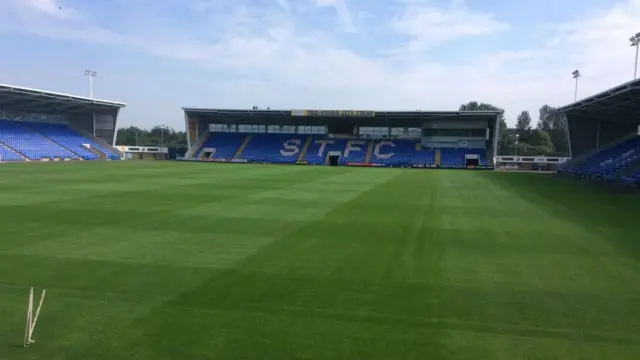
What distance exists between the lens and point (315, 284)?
7.35 metres

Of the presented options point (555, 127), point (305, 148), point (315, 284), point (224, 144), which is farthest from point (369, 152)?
point (555, 127)

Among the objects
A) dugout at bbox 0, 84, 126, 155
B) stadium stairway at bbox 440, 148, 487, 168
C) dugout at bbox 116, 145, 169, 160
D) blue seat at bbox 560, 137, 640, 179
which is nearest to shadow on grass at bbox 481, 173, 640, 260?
blue seat at bbox 560, 137, 640, 179

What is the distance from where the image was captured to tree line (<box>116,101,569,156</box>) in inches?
3645

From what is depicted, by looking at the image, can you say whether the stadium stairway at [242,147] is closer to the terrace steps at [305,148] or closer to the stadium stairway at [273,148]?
the stadium stairway at [273,148]

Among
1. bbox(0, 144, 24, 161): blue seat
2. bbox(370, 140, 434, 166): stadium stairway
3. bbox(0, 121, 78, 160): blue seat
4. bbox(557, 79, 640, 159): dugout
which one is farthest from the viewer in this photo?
bbox(370, 140, 434, 166): stadium stairway

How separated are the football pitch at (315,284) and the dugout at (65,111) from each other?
4363 cm

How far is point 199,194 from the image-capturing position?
20.0 meters

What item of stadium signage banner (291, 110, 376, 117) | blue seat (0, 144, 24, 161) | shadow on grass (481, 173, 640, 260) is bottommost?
shadow on grass (481, 173, 640, 260)

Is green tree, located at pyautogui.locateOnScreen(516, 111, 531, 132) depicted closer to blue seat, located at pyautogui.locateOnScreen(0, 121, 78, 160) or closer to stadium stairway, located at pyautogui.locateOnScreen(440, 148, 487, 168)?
stadium stairway, located at pyautogui.locateOnScreen(440, 148, 487, 168)

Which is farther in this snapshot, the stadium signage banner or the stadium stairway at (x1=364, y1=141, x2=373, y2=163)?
the stadium stairway at (x1=364, y1=141, x2=373, y2=163)

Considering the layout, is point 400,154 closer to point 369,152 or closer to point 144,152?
point 369,152

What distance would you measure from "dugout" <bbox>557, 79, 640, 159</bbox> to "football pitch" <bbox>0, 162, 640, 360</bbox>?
24538mm

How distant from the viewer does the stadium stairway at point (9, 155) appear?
161ft

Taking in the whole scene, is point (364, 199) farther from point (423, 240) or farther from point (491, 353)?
point (491, 353)
